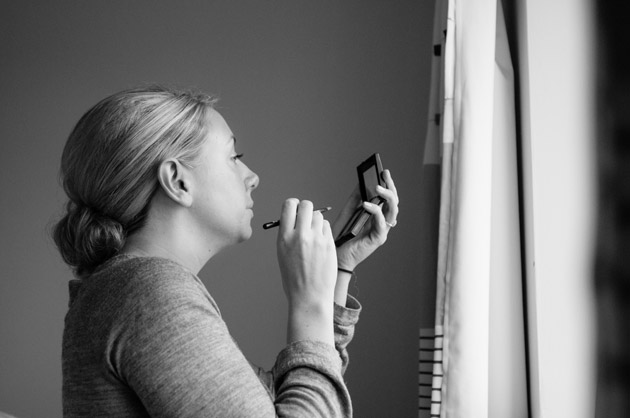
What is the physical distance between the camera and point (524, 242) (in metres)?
1.28

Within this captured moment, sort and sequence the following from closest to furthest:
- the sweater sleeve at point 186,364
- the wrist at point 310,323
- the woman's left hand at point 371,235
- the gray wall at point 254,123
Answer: the sweater sleeve at point 186,364, the wrist at point 310,323, the woman's left hand at point 371,235, the gray wall at point 254,123

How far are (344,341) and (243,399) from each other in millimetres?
409

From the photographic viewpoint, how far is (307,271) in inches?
31.4

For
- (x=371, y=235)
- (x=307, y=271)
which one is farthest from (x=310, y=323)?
(x=371, y=235)

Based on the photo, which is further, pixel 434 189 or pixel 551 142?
pixel 434 189

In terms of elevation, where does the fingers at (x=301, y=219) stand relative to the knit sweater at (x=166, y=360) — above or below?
above

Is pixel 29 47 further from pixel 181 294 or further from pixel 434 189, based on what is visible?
pixel 181 294

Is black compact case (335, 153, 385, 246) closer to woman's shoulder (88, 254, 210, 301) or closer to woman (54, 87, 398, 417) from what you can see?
woman (54, 87, 398, 417)

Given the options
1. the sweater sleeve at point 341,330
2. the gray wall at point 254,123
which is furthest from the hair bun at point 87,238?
the gray wall at point 254,123

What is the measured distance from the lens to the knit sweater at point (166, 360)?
0.65 meters

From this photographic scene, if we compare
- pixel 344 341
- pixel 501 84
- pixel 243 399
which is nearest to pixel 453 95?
pixel 501 84

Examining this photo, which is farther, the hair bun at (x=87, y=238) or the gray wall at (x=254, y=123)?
the gray wall at (x=254, y=123)

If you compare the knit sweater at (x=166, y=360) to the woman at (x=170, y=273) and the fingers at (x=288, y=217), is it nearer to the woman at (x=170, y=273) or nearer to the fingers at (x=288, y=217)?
the woman at (x=170, y=273)

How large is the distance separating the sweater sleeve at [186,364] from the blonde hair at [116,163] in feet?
0.58
